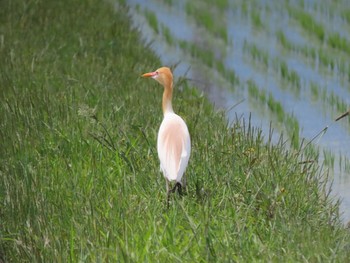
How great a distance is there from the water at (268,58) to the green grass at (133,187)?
66 centimetres

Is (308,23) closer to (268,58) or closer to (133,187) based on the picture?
(268,58)

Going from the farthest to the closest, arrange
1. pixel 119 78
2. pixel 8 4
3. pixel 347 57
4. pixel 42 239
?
1. pixel 8 4
2. pixel 347 57
3. pixel 119 78
4. pixel 42 239

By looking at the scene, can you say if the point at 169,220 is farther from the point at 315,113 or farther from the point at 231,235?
the point at 315,113

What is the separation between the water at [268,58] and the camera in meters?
8.27

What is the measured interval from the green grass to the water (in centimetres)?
66

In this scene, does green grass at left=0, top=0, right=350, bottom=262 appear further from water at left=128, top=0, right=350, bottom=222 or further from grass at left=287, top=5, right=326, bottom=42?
grass at left=287, top=5, right=326, bottom=42

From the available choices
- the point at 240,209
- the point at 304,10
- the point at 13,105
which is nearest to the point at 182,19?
the point at 304,10

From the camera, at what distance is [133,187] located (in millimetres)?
5516

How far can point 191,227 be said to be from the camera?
4656 mm

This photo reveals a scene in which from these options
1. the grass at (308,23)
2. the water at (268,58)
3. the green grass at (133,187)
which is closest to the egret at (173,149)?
the green grass at (133,187)

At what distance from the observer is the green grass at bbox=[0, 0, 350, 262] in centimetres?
466

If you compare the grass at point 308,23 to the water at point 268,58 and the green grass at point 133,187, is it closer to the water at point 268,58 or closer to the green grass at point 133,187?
the water at point 268,58

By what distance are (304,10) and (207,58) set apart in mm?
2101

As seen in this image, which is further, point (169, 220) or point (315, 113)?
point (315, 113)
